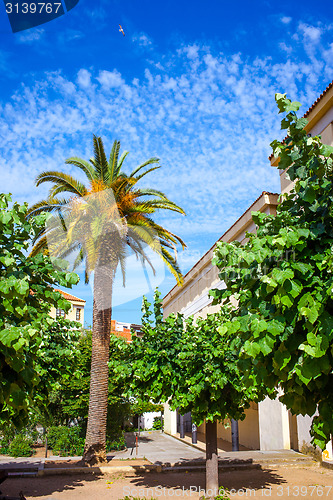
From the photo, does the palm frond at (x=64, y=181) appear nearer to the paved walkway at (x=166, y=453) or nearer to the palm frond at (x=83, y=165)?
the palm frond at (x=83, y=165)

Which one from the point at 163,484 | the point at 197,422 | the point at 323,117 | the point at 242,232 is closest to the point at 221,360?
the point at 197,422

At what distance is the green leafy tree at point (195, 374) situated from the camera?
10414 mm

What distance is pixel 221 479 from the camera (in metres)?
12.8

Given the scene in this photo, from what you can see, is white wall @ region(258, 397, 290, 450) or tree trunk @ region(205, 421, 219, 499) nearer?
tree trunk @ region(205, 421, 219, 499)

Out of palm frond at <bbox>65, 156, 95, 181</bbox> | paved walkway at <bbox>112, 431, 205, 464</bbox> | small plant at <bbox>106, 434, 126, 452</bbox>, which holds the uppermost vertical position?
palm frond at <bbox>65, 156, 95, 181</bbox>

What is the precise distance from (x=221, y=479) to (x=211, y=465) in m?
2.24

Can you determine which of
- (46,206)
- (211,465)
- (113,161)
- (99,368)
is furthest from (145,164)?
(211,465)

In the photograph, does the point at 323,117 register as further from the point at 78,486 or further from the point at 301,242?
the point at 78,486

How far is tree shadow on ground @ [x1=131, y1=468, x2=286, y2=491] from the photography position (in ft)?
38.5

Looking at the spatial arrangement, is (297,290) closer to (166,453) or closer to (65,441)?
(166,453)

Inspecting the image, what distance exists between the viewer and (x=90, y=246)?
1527cm

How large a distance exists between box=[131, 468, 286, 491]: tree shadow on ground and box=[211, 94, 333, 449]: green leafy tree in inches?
340

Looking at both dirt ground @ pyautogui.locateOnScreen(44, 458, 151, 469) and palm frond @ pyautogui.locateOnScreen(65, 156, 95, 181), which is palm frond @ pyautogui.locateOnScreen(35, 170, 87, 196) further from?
dirt ground @ pyautogui.locateOnScreen(44, 458, 151, 469)

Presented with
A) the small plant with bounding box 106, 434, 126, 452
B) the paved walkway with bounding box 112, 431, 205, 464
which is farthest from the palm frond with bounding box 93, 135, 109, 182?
the small plant with bounding box 106, 434, 126, 452
